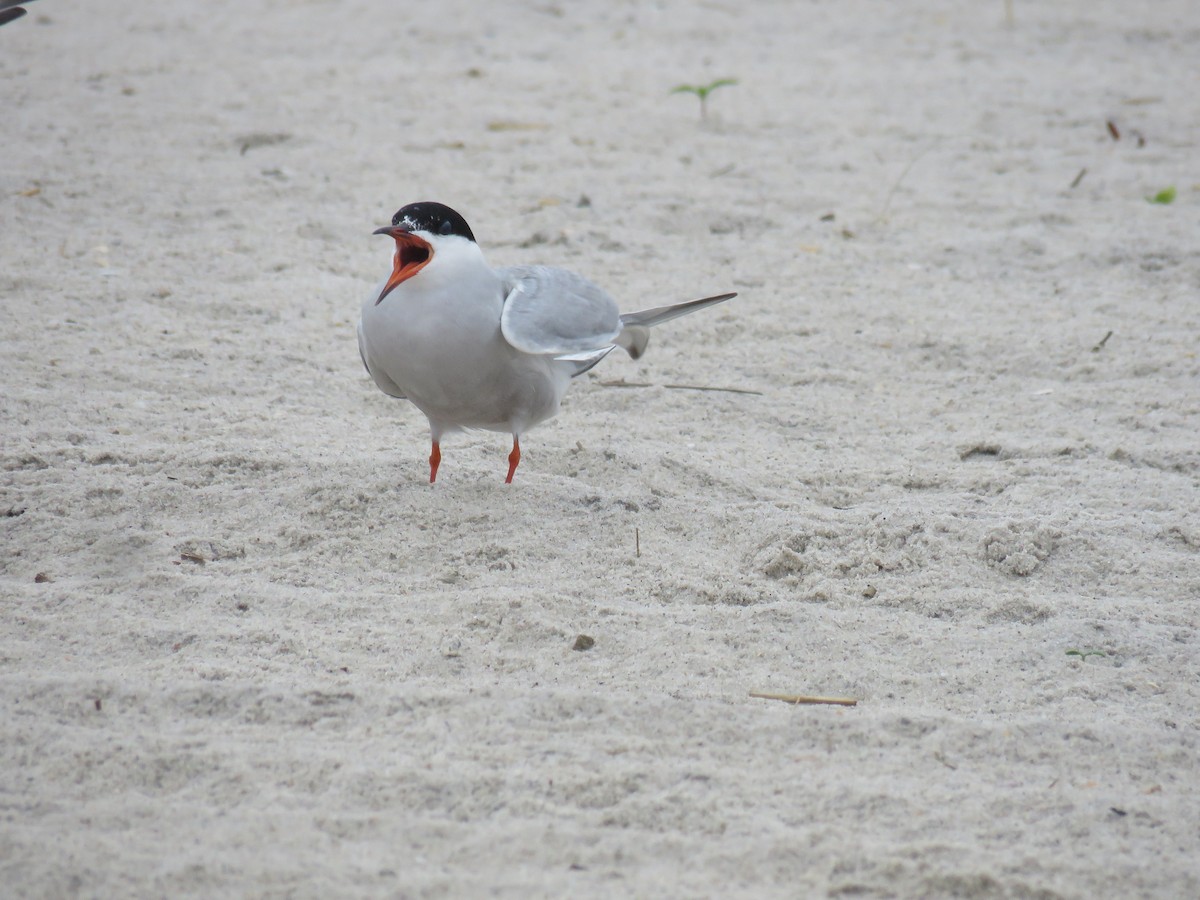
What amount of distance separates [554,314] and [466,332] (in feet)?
0.92

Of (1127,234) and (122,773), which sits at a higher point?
(1127,234)

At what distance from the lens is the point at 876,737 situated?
2479 mm

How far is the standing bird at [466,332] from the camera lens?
3.26 meters

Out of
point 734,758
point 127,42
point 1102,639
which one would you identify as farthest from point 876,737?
point 127,42

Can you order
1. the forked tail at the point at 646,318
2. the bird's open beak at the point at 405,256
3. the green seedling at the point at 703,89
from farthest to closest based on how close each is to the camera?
the green seedling at the point at 703,89 < the forked tail at the point at 646,318 < the bird's open beak at the point at 405,256

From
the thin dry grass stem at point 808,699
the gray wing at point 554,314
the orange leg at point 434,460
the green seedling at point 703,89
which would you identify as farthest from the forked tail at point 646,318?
the green seedling at point 703,89

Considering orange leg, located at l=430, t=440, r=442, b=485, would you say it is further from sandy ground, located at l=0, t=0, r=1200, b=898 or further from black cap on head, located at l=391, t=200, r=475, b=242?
black cap on head, located at l=391, t=200, r=475, b=242

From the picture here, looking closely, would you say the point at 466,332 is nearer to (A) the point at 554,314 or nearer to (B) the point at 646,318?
(A) the point at 554,314

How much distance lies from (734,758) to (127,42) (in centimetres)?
656

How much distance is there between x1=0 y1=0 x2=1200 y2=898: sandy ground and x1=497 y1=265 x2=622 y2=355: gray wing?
406mm

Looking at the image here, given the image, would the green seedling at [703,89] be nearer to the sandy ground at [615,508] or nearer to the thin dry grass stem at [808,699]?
the sandy ground at [615,508]

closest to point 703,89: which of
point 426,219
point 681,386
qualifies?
point 681,386

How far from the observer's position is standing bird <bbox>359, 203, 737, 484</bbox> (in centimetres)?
326

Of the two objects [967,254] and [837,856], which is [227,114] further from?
[837,856]
